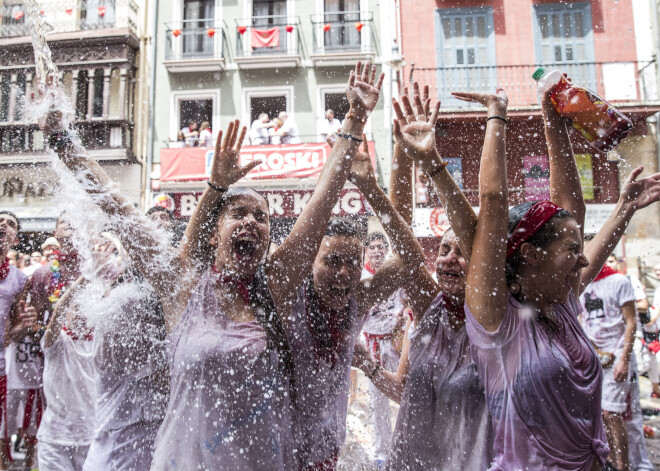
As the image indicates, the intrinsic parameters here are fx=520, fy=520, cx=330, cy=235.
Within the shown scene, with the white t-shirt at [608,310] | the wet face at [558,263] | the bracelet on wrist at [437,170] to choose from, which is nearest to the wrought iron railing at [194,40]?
the white t-shirt at [608,310]

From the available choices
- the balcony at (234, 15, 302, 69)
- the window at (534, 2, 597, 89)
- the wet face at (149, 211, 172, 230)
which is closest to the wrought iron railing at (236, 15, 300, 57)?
the balcony at (234, 15, 302, 69)

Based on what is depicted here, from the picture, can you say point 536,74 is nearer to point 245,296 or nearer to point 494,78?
point 245,296

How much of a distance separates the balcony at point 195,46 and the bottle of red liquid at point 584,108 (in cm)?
1455

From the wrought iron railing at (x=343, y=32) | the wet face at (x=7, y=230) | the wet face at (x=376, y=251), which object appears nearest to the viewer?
the wet face at (x=7, y=230)

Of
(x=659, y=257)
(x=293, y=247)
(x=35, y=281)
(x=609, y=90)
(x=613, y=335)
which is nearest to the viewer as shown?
(x=293, y=247)

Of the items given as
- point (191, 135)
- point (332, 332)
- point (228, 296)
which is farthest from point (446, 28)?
point (228, 296)

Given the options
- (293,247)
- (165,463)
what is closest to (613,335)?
(293,247)

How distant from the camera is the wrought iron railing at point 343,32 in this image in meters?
15.4

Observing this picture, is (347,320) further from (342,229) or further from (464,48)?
(464,48)

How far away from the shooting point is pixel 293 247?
6.29ft

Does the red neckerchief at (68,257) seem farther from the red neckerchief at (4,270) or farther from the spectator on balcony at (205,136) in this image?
the spectator on balcony at (205,136)

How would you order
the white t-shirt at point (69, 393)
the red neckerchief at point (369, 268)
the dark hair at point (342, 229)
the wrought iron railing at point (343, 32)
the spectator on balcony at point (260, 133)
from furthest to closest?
1. the wrought iron railing at point (343, 32)
2. the spectator on balcony at point (260, 133)
3. the red neckerchief at point (369, 268)
4. the white t-shirt at point (69, 393)
5. the dark hair at point (342, 229)

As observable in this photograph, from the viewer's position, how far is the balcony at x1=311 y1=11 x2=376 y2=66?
1530cm

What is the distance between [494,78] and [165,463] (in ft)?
48.9
